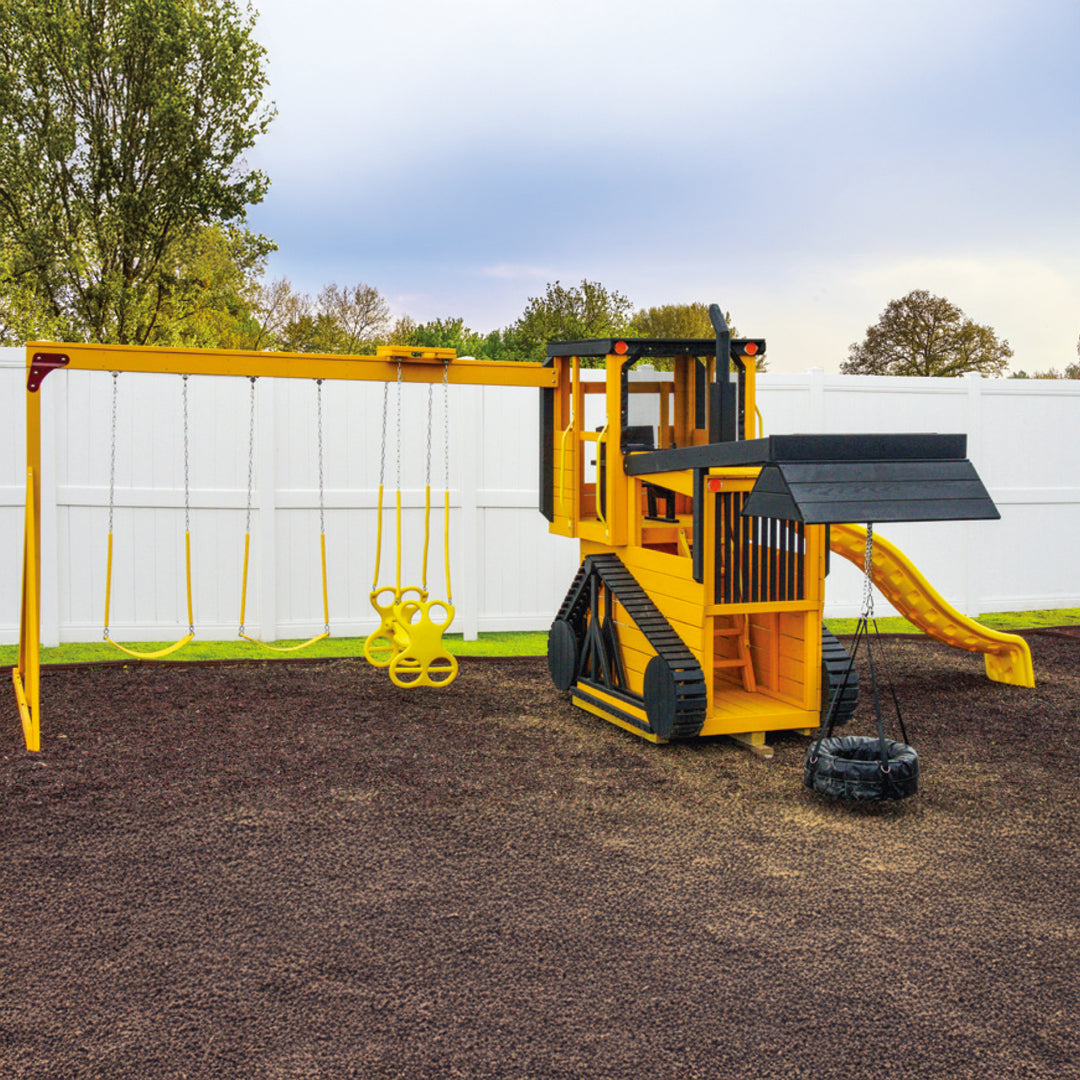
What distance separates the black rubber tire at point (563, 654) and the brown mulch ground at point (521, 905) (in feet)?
1.56

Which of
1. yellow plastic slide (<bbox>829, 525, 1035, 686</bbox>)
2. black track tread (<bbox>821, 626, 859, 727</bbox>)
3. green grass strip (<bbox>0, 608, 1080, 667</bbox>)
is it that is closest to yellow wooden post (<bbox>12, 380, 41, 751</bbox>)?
green grass strip (<bbox>0, 608, 1080, 667</bbox>)

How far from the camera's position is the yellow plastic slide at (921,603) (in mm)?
7832

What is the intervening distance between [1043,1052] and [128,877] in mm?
3418

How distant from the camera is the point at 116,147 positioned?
1033 inches

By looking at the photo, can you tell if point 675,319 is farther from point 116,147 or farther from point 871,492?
point 871,492

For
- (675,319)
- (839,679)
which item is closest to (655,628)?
(839,679)

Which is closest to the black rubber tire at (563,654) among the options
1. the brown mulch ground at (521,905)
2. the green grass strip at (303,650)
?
the brown mulch ground at (521,905)

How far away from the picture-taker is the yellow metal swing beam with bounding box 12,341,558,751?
6.46m

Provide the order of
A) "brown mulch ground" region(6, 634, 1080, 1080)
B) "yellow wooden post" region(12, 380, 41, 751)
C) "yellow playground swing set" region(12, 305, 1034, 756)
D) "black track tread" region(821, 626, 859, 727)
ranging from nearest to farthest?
"brown mulch ground" region(6, 634, 1080, 1080) → "yellow playground swing set" region(12, 305, 1034, 756) → "yellow wooden post" region(12, 380, 41, 751) → "black track tread" region(821, 626, 859, 727)

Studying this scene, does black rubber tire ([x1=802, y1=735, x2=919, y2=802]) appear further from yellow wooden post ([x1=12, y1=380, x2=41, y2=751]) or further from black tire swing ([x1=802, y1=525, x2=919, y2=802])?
yellow wooden post ([x1=12, y1=380, x2=41, y2=751])

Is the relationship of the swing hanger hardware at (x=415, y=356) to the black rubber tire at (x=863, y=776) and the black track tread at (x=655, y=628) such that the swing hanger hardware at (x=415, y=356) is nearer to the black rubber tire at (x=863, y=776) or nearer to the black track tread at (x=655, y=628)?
the black track tread at (x=655, y=628)

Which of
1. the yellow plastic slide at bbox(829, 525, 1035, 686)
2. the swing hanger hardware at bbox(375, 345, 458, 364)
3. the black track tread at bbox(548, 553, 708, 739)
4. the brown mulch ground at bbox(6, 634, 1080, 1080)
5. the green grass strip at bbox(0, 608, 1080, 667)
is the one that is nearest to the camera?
the brown mulch ground at bbox(6, 634, 1080, 1080)

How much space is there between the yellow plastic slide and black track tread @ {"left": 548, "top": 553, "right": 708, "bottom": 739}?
1723mm

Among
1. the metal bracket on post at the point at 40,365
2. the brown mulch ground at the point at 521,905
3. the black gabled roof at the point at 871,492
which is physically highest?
the metal bracket on post at the point at 40,365
